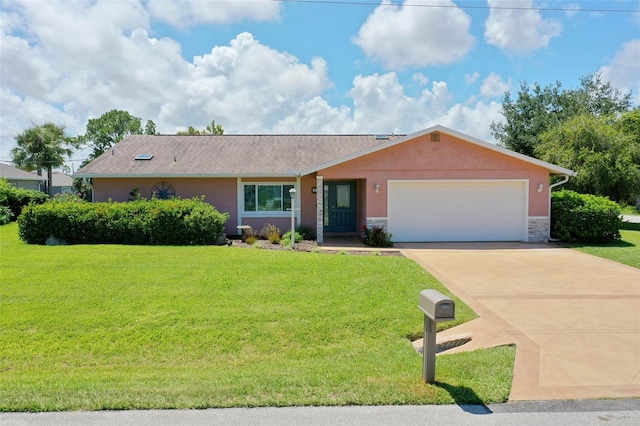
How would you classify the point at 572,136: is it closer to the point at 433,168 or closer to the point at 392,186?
the point at 433,168

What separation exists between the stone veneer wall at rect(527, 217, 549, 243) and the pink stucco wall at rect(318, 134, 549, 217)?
1.61 m

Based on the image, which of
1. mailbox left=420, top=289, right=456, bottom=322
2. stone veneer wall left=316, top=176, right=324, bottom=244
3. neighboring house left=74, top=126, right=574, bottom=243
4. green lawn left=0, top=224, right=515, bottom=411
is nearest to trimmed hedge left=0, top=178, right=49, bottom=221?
neighboring house left=74, top=126, right=574, bottom=243

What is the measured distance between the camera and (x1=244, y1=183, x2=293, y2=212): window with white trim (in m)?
16.5

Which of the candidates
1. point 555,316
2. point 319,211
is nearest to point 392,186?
point 319,211

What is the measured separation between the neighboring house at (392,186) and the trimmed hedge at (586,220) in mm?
658

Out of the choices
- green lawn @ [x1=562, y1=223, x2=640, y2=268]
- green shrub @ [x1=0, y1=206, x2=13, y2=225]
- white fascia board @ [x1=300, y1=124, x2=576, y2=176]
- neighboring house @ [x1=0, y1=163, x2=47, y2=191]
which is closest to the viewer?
green lawn @ [x1=562, y1=223, x2=640, y2=268]

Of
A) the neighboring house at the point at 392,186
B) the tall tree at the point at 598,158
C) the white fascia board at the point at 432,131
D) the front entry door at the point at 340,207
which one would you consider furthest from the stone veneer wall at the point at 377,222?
the tall tree at the point at 598,158

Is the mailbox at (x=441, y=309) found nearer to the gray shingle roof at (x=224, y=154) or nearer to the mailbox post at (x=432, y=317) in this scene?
the mailbox post at (x=432, y=317)

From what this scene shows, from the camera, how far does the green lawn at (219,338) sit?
4137mm

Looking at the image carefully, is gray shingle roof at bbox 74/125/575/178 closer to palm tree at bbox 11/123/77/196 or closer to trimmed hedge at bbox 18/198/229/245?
trimmed hedge at bbox 18/198/229/245

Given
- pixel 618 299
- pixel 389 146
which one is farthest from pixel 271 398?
pixel 389 146

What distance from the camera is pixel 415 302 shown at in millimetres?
7309

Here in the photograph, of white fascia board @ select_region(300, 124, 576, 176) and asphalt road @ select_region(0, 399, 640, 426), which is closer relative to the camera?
asphalt road @ select_region(0, 399, 640, 426)

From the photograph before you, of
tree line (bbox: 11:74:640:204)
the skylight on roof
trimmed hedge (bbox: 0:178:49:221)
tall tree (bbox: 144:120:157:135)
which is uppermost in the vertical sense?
tall tree (bbox: 144:120:157:135)
